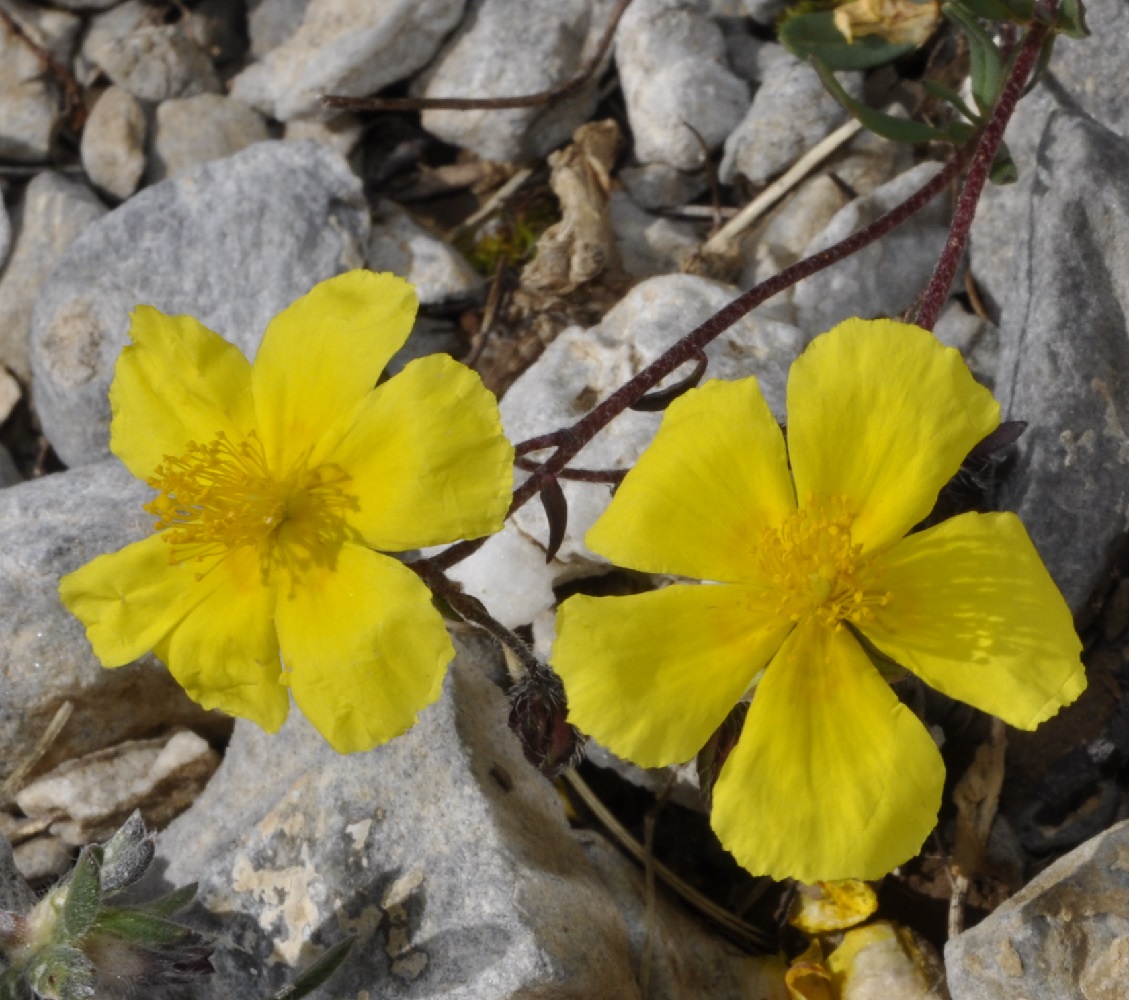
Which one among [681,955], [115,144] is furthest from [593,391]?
[115,144]

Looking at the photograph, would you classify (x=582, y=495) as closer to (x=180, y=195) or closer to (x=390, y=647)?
(x=390, y=647)

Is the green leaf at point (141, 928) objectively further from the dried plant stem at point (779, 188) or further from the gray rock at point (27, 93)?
the gray rock at point (27, 93)

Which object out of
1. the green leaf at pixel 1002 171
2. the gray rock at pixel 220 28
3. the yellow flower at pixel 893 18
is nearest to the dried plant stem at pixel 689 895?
the green leaf at pixel 1002 171

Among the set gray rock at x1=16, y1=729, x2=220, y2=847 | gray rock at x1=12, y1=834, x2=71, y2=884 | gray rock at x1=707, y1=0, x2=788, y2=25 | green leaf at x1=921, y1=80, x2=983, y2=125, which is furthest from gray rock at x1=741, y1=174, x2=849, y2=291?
gray rock at x1=12, y1=834, x2=71, y2=884

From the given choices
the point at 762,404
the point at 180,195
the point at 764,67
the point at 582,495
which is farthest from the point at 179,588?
the point at 764,67

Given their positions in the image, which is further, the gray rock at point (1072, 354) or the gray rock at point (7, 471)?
the gray rock at point (7, 471)

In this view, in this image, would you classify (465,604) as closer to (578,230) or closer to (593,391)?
(593,391)
